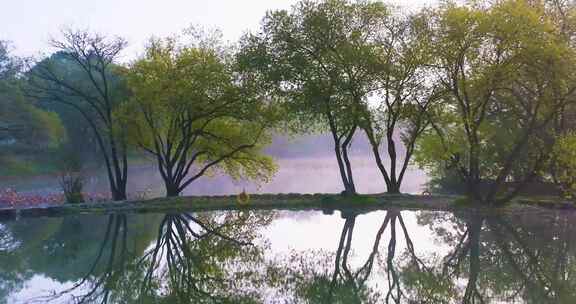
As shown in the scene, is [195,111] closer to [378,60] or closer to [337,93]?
[337,93]

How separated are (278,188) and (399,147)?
44.9m

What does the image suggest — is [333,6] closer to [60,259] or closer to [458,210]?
[458,210]

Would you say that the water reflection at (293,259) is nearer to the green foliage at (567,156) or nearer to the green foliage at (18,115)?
the green foliage at (567,156)

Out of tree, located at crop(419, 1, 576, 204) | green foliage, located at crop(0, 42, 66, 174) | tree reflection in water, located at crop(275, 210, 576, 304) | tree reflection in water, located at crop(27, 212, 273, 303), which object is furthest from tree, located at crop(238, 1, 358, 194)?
green foliage, located at crop(0, 42, 66, 174)

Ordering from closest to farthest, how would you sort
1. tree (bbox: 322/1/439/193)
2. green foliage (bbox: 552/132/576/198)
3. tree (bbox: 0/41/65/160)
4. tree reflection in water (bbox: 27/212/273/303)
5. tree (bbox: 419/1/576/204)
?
tree reflection in water (bbox: 27/212/273/303) < green foliage (bbox: 552/132/576/198) < tree (bbox: 419/1/576/204) < tree (bbox: 322/1/439/193) < tree (bbox: 0/41/65/160)

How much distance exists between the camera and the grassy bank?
28.4 metres

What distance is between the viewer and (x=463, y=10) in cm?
2636

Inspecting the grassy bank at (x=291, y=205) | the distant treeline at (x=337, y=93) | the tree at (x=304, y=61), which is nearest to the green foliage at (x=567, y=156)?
the distant treeline at (x=337, y=93)

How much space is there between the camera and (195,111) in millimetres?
33281

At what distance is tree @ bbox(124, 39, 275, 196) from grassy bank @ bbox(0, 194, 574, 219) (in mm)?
3230

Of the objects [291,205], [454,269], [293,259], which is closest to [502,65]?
[291,205]

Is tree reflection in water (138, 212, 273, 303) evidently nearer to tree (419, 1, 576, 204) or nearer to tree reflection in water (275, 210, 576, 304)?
tree reflection in water (275, 210, 576, 304)

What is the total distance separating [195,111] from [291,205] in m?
7.71

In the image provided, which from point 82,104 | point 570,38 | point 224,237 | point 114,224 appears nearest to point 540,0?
point 570,38
